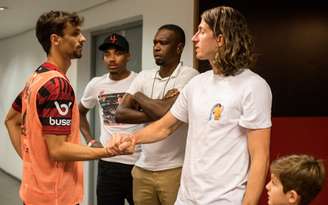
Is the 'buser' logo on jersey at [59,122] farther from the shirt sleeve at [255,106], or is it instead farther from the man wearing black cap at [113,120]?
Result: the man wearing black cap at [113,120]

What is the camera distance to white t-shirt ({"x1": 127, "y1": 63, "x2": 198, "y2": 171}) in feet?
7.22

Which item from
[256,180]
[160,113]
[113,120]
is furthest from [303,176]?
[113,120]

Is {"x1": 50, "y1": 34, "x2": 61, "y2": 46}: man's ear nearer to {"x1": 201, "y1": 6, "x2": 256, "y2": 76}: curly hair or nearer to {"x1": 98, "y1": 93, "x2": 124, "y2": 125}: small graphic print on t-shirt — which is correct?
{"x1": 201, "y1": 6, "x2": 256, "y2": 76}: curly hair

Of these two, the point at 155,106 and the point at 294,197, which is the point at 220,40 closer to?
the point at 155,106

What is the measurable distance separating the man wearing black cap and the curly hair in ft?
3.76

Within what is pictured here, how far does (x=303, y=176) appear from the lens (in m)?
1.59

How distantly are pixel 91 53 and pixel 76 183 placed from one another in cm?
310

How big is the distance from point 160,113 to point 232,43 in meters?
0.60

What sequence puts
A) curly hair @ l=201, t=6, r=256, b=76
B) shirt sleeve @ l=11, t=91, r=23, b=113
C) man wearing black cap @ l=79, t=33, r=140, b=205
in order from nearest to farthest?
curly hair @ l=201, t=6, r=256, b=76 < shirt sleeve @ l=11, t=91, r=23, b=113 < man wearing black cap @ l=79, t=33, r=140, b=205

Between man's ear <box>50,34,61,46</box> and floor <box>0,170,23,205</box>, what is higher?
man's ear <box>50,34,61,46</box>

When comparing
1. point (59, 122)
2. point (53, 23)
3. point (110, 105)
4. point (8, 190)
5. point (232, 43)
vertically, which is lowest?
point (8, 190)

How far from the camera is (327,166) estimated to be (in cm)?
254

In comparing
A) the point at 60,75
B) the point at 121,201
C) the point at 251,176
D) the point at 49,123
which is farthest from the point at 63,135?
the point at 121,201

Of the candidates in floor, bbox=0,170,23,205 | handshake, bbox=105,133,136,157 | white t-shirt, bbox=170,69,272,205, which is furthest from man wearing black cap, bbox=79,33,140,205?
floor, bbox=0,170,23,205
